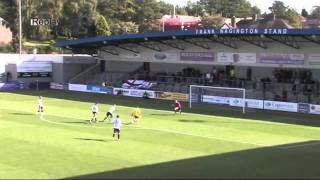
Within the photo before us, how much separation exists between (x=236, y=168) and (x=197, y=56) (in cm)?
4373

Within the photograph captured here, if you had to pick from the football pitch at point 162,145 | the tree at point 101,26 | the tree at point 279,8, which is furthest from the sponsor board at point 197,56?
the tree at point 279,8

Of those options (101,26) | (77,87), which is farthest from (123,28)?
(77,87)

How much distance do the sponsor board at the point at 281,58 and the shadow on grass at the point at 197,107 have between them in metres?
8.75

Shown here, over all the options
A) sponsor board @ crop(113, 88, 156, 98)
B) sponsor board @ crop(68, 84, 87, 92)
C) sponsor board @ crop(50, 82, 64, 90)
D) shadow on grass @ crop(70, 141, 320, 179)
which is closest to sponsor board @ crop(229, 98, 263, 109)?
sponsor board @ crop(113, 88, 156, 98)

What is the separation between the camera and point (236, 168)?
24.1m

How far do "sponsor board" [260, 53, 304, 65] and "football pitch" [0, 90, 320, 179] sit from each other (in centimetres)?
954

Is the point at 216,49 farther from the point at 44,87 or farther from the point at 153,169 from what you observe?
the point at 153,169

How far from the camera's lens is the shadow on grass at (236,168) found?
73.2 feet

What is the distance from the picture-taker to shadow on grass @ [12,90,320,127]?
1818 inches

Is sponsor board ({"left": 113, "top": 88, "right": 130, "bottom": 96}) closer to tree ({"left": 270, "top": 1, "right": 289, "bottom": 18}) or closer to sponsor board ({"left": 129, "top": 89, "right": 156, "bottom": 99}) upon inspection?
sponsor board ({"left": 129, "top": 89, "right": 156, "bottom": 99})

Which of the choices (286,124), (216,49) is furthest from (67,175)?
(216,49)

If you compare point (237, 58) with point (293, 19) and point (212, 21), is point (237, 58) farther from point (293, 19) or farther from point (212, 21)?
point (293, 19)

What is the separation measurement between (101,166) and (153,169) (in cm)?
235

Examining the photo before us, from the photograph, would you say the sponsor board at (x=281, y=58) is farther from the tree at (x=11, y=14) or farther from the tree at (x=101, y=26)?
the tree at (x=11, y=14)
